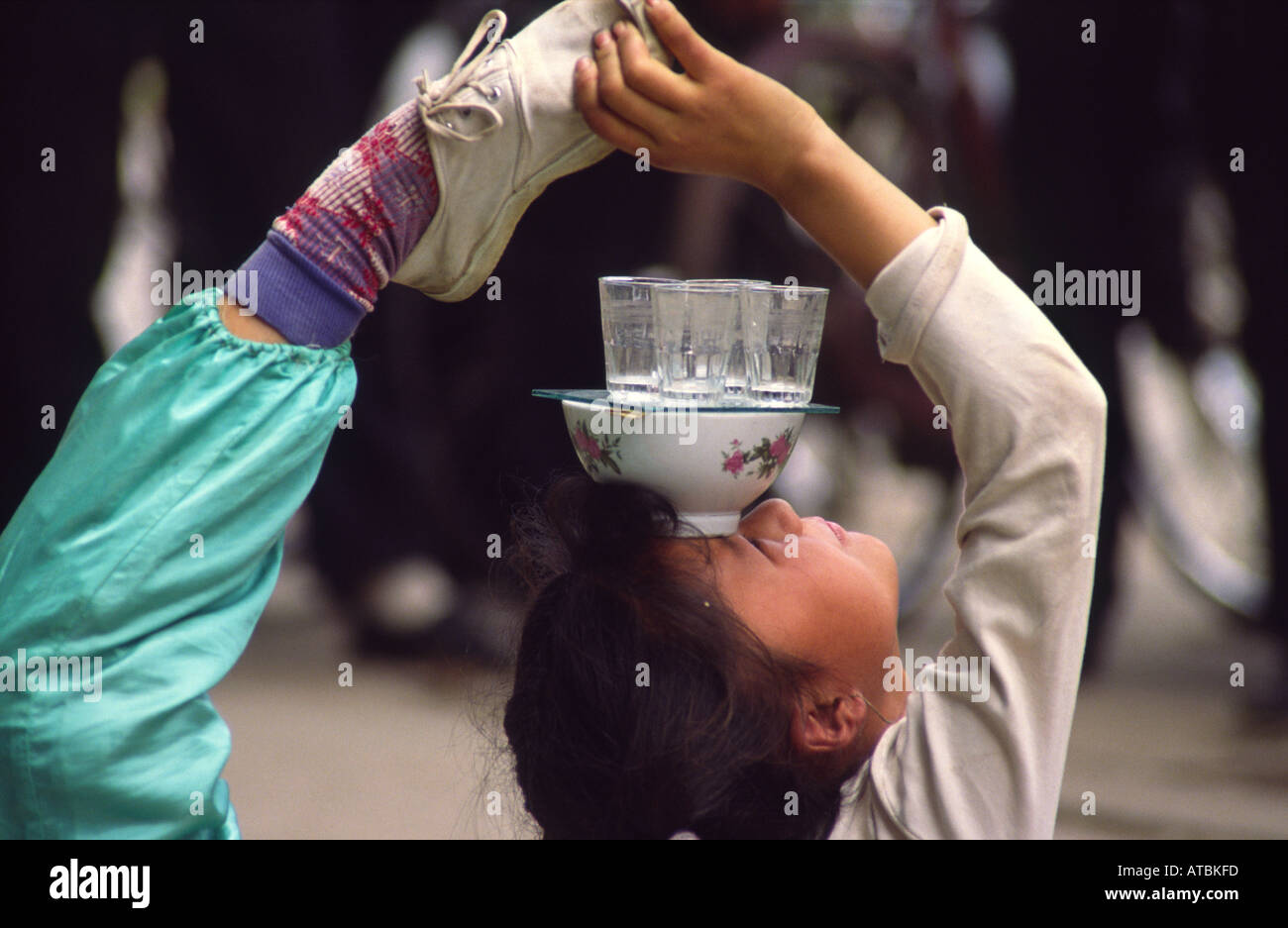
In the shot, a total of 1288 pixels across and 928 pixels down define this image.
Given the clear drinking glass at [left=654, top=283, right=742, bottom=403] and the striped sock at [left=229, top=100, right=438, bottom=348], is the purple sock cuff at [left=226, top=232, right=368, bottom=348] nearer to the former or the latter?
the striped sock at [left=229, top=100, right=438, bottom=348]

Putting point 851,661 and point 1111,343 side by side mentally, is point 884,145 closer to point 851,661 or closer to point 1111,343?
point 1111,343

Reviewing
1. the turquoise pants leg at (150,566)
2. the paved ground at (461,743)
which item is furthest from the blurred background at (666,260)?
the turquoise pants leg at (150,566)

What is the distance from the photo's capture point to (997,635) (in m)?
0.83

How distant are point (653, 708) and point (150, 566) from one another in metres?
0.35

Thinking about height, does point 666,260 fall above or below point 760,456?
above

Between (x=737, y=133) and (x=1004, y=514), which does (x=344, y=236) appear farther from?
(x=1004, y=514)

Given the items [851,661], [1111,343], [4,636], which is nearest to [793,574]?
[851,661]

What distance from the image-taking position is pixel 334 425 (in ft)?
2.76

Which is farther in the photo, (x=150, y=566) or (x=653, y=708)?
(x=653, y=708)

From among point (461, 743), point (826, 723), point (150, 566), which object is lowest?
point (461, 743)

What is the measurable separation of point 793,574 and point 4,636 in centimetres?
52

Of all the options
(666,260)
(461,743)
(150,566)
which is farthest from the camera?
Result: (666,260)

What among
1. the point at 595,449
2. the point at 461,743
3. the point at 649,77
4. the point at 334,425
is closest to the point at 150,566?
the point at 334,425

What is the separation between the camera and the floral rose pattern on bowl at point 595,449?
924 mm
